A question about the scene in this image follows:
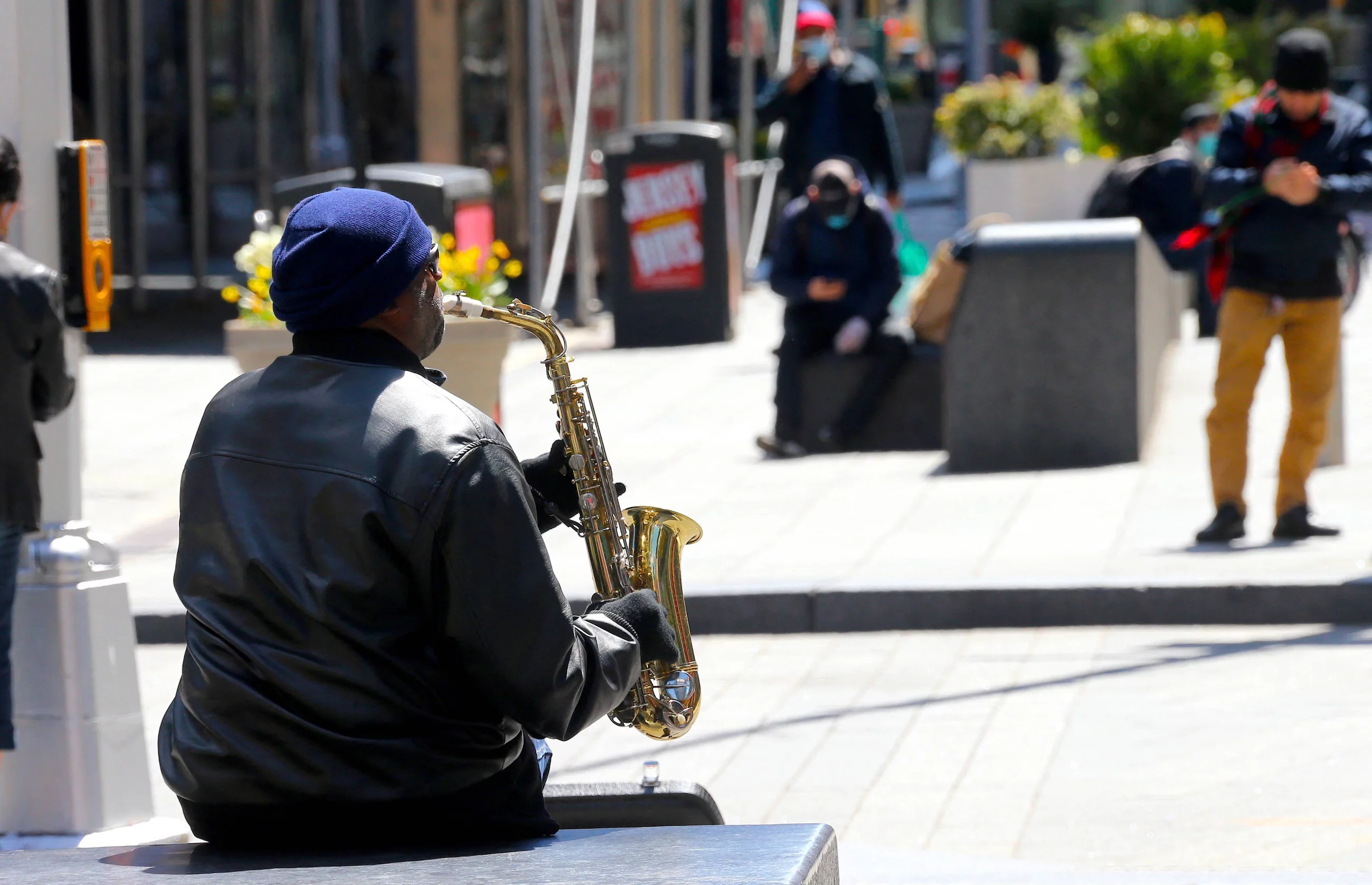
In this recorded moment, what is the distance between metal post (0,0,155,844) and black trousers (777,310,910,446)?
6.10m

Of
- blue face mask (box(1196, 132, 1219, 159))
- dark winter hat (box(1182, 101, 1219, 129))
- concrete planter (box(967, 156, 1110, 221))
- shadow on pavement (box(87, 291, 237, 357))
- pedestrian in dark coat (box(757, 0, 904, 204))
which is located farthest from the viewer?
concrete planter (box(967, 156, 1110, 221))

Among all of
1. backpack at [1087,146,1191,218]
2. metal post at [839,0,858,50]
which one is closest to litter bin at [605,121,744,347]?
backpack at [1087,146,1191,218]

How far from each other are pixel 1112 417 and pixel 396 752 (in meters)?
7.42

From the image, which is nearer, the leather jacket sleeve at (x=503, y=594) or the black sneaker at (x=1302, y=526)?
the leather jacket sleeve at (x=503, y=594)

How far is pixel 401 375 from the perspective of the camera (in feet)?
9.20

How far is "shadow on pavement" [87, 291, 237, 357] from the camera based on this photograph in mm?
15594

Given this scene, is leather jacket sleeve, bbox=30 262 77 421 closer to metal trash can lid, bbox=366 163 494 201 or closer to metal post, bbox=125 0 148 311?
metal trash can lid, bbox=366 163 494 201

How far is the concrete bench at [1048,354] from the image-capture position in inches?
384

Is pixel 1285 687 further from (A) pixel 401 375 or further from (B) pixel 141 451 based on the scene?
(B) pixel 141 451

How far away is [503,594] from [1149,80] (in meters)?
17.0

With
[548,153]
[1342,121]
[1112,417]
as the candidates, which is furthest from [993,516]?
[548,153]

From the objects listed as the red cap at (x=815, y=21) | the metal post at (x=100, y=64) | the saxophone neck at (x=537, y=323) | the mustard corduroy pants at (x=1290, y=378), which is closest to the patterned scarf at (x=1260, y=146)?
the mustard corduroy pants at (x=1290, y=378)

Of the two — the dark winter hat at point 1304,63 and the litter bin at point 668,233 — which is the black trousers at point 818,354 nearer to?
the dark winter hat at point 1304,63

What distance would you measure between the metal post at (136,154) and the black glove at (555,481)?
15.8 meters
